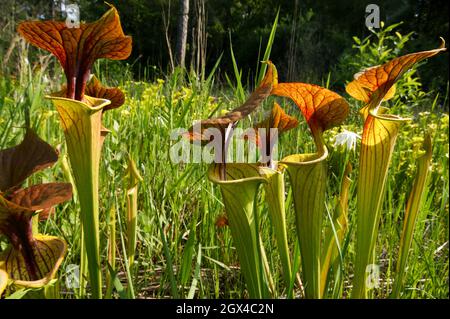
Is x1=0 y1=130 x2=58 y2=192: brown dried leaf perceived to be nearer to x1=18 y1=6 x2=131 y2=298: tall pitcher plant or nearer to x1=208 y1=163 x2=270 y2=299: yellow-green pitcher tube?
x1=18 y1=6 x2=131 y2=298: tall pitcher plant

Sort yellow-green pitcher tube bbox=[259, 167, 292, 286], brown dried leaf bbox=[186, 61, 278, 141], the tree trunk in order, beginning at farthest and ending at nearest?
the tree trunk
yellow-green pitcher tube bbox=[259, 167, 292, 286]
brown dried leaf bbox=[186, 61, 278, 141]

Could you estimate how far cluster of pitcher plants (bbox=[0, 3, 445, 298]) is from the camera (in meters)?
0.43

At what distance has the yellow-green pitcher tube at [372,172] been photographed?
504 mm

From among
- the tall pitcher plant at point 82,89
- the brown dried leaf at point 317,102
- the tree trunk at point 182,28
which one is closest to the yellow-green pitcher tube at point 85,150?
the tall pitcher plant at point 82,89

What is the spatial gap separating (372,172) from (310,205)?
0.09 metres

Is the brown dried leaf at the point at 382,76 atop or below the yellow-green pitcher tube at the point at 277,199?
atop

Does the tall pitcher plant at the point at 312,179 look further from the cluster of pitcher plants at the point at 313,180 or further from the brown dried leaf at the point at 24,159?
the brown dried leaf at the point at 24,159

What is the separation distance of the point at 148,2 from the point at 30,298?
122 cm

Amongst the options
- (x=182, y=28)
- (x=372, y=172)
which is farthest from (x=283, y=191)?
(x=182, y=28)

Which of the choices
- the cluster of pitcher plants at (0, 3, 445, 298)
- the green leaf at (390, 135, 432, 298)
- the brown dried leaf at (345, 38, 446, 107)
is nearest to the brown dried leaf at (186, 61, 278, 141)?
the cluster of pitcher plants at (0, 3, 445, 298)

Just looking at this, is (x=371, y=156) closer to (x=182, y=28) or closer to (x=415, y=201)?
(x=415, y=201)

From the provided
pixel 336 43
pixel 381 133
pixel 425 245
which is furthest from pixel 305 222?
pixel 336 43

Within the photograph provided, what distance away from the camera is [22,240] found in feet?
1.48

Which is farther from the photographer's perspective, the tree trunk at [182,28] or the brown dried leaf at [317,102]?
the tree trunk at [182,28]
